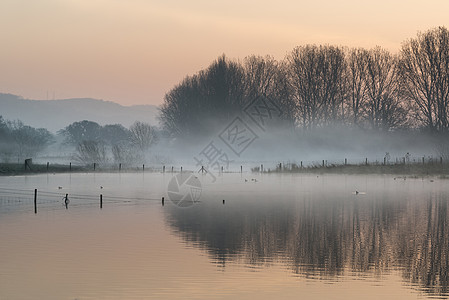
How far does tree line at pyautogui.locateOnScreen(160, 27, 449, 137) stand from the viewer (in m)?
108

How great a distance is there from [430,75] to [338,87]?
53.7 feet

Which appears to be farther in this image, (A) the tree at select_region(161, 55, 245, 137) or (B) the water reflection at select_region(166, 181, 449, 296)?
(A) the tree at select_region(161, 55, 245, 137)

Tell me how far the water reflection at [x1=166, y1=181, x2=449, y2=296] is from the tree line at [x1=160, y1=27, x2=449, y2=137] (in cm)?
5110

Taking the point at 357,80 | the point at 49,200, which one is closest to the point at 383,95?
the point at 357,80

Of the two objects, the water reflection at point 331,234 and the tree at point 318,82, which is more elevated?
the tree at point 318,82

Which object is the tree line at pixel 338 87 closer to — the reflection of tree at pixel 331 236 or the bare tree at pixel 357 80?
the bare tree at pixel 357 80

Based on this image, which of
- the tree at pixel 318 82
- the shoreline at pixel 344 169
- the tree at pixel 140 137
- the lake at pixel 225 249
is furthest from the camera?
the tree at pixel 140 137

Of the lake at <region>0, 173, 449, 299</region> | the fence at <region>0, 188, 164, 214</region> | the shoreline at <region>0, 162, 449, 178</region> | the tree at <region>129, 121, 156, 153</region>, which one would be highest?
the tree at <region>129, 121, 156, 153</region>

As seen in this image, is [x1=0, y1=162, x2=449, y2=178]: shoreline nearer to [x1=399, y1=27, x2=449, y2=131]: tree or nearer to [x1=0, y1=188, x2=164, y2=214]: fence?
[x1=399, y1=27, x2=449, y2=131]: tree

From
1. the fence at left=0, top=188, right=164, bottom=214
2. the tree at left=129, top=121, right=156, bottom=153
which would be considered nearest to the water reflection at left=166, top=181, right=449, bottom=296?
the fence at left=0, top=188, right=164, bottom=214

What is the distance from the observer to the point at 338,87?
11856 cm

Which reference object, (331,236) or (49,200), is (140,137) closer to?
(49,200)

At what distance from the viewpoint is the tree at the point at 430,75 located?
348 ft

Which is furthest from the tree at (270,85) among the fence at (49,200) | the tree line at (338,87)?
the fence at (49,200)
